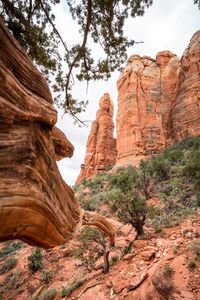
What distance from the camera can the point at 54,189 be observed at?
2.02 meters

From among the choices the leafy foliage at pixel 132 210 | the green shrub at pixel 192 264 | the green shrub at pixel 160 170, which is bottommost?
the green shrub at pixel 192 264

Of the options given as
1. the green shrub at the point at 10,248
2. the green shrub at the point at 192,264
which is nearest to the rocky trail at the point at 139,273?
the green shrub at the point at 192,264

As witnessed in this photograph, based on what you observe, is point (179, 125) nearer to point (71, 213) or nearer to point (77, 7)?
point (77, 7)

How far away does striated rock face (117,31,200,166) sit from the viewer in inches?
1367

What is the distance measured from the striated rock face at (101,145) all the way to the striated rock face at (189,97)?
15.2 metres

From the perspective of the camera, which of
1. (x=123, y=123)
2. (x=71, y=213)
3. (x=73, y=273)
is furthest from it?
(x=123, y=123)

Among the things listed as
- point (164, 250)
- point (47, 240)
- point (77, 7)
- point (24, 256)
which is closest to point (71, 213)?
point (47, 240)

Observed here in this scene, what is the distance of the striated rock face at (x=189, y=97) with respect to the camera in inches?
1310

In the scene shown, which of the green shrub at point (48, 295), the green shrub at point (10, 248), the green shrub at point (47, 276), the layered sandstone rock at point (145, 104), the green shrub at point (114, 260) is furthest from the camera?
the layered sandstone rock at point (145, 104)

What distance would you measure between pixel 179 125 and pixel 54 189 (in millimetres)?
35304

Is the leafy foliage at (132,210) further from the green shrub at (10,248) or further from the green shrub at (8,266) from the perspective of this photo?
the green shrub at (10,248)

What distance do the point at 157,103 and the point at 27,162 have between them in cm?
4007

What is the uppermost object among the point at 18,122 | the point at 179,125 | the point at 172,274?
the point at 179,125

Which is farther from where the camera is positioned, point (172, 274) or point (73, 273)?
point (73, 273)
